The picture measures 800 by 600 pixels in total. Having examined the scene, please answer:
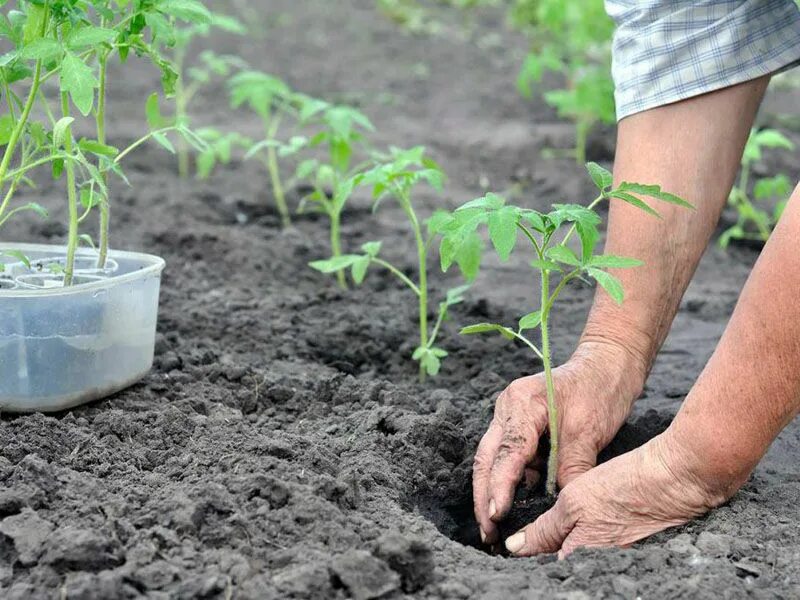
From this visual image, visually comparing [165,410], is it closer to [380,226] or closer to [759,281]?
[759,281]

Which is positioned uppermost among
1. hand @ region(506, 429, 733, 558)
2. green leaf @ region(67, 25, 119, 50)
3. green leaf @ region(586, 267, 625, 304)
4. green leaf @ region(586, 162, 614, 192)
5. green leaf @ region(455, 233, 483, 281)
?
green leaf @ region(67, 25, 119, 50)

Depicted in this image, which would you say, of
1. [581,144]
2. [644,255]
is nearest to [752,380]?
[644,255]

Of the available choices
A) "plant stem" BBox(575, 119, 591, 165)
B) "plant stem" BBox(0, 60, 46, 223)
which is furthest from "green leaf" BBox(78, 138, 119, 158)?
"plant stem" BBox(575, 119, 591, 165)

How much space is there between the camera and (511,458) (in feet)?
7.30

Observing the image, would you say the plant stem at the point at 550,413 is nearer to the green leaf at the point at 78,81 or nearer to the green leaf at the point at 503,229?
the green leaf at the point at 503,229

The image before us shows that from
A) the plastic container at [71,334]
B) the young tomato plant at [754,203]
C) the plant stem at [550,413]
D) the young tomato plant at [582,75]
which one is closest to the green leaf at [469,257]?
the plant stem at [550,413]

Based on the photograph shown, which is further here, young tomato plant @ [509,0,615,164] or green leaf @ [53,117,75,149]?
young tomato plant @ [509,0,615,164]

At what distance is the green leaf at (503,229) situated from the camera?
2039 millimetres

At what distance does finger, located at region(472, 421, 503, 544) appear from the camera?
2.21 m

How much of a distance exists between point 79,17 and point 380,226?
8.25 feet

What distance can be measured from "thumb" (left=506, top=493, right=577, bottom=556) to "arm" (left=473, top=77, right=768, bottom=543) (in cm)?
22

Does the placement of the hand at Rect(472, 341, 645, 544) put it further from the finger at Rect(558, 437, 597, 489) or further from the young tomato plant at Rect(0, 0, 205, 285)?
the young tomato plant at Rect(0, 0, 205, 285)

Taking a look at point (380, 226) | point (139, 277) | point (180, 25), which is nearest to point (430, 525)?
point (139, 277)

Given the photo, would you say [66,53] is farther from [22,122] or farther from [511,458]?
[511,458]
